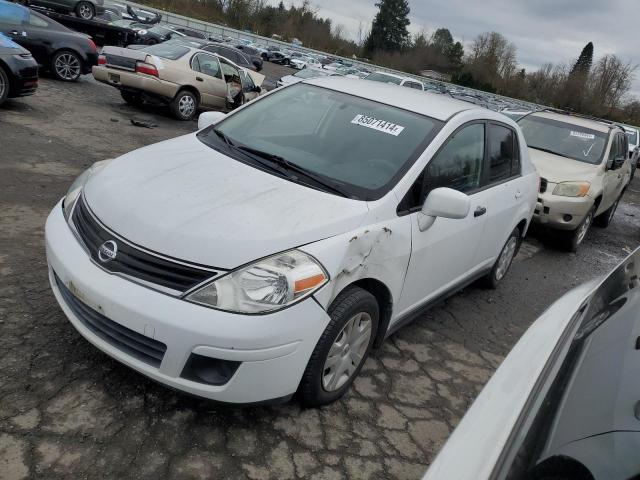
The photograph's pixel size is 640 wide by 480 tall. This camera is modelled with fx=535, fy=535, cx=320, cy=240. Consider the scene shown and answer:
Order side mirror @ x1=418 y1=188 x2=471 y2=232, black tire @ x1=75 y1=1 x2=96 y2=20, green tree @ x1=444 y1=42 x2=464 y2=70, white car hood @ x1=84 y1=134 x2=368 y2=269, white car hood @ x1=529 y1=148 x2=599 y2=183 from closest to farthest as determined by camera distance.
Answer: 1. white car hood @ x1=84 y1=134 x2=368 y2=269
2. side mirror @ x1=418 y1=188 x2=471 y2=232
3. white car hood @ x1=529 y1=148 x2=599 y2=183
4. black tire @ x1=75 y1=1 x2=96 y2=20
5. green tree @ x1=444 y1=42 x2=464 y2=70

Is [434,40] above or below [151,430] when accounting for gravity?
above

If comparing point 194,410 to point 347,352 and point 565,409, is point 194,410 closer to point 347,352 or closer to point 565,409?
point 347,352

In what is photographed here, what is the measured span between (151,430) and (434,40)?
9835 cm

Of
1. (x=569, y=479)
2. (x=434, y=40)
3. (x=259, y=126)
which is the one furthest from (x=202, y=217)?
(x=434, y=40)

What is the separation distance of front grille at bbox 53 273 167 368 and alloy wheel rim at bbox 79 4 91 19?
19961 millimetres

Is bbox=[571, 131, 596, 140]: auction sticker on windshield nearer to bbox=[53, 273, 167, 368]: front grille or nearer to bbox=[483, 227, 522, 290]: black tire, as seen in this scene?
bbox=[483, 227, 522, 290]: black tire

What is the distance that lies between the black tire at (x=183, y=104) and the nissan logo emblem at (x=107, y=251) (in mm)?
8946

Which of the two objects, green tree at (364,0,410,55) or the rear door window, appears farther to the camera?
green tree at (364,0,410,55)

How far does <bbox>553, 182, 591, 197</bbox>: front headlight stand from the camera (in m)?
6.86

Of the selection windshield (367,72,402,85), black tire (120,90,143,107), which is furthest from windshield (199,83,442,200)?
windshield (367,72,402,85)

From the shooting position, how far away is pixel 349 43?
87.1 m

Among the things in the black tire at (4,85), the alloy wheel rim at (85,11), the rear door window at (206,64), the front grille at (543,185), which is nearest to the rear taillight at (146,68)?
the rear door window at (206,64)

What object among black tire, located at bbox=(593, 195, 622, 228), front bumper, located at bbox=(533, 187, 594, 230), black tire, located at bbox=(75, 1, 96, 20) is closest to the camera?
front bumper, located at bbox=(533, 187, 594, 230)

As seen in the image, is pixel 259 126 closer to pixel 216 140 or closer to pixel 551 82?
pixel 216 140
